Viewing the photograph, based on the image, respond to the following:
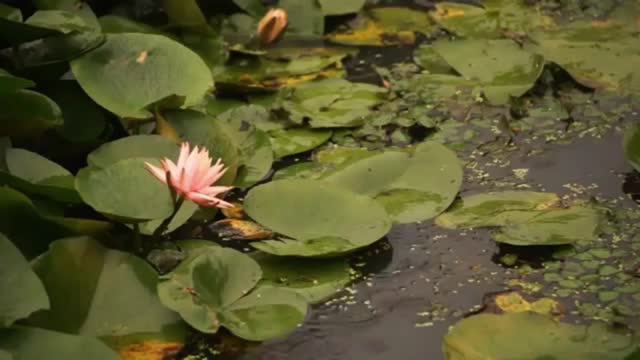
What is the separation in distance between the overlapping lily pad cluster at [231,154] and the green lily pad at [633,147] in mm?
93

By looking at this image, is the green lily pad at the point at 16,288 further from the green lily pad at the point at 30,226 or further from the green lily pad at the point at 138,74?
the green lily pad at the point at 138,74

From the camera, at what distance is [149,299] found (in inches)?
50.1

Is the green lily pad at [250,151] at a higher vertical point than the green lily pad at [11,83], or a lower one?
lower

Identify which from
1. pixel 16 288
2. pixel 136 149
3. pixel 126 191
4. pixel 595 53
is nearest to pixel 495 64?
pixel 595 53

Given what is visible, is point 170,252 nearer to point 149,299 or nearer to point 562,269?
point 149,299

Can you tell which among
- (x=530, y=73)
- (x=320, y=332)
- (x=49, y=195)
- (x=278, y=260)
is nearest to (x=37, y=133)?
(x=49, y=195)

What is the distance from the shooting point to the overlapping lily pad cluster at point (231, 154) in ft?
4.11

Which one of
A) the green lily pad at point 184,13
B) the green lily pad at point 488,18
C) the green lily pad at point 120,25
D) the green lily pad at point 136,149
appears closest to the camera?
the green lily pad at point 136,149

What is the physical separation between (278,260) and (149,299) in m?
0.21

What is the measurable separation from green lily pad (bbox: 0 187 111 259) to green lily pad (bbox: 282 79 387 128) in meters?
0.55

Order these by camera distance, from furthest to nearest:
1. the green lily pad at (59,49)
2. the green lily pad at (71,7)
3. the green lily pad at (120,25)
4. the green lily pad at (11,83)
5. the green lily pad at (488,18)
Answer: the green lily pad at (488,18), the green lily pad at (120,25), the green lily pad at (71,7), the green lily pad at (59,49), the green lily pad at (11,83)

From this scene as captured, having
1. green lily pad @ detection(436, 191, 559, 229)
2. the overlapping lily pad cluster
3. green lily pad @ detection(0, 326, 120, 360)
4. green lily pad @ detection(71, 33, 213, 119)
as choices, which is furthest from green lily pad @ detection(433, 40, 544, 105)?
green lily pad @ detection(0, 326, 120, 360)

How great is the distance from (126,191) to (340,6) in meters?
0.97

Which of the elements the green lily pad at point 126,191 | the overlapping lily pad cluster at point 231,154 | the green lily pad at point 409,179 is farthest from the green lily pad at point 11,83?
the green lily pad at point 409,179
